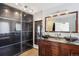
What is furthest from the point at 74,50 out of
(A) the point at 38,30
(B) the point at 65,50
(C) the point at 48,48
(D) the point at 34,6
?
(D) the point at 34,6

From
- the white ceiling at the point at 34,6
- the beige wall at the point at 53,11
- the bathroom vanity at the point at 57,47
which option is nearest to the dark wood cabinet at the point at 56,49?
the bathroom vanity at the point at 57,47

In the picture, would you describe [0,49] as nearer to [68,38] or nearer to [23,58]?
[23,58]

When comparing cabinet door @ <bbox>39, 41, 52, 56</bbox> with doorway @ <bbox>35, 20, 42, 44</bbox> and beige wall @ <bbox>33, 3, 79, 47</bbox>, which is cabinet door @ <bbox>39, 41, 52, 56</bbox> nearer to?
doorway @ <bbox>35, 20, 42, 44</bbox>

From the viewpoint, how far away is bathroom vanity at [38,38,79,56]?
151 cm

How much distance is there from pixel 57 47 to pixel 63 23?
1.68 feet

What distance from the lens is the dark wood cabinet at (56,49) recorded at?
151 cm

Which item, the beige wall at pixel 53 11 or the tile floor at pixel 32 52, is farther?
the tile floor at pixel 32 52

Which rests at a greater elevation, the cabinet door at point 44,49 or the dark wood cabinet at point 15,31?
the dark wood cabinet at point 15,31

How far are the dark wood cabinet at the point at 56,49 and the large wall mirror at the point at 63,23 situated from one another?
287mm

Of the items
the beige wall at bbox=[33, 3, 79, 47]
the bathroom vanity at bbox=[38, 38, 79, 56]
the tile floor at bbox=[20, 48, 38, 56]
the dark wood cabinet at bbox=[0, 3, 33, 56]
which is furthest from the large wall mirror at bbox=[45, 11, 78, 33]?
the tile floor at bbox=[20, 48, 38, 56]

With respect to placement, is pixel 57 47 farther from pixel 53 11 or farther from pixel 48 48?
pixel 53 11

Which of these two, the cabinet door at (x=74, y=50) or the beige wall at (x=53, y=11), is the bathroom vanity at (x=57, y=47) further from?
the beige wall at (x=53, y=11)

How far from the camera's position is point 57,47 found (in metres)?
1.62

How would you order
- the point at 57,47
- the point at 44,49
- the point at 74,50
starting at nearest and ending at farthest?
1. the point at 74,50
2. the point at 57,47
3. the point at 44,49
